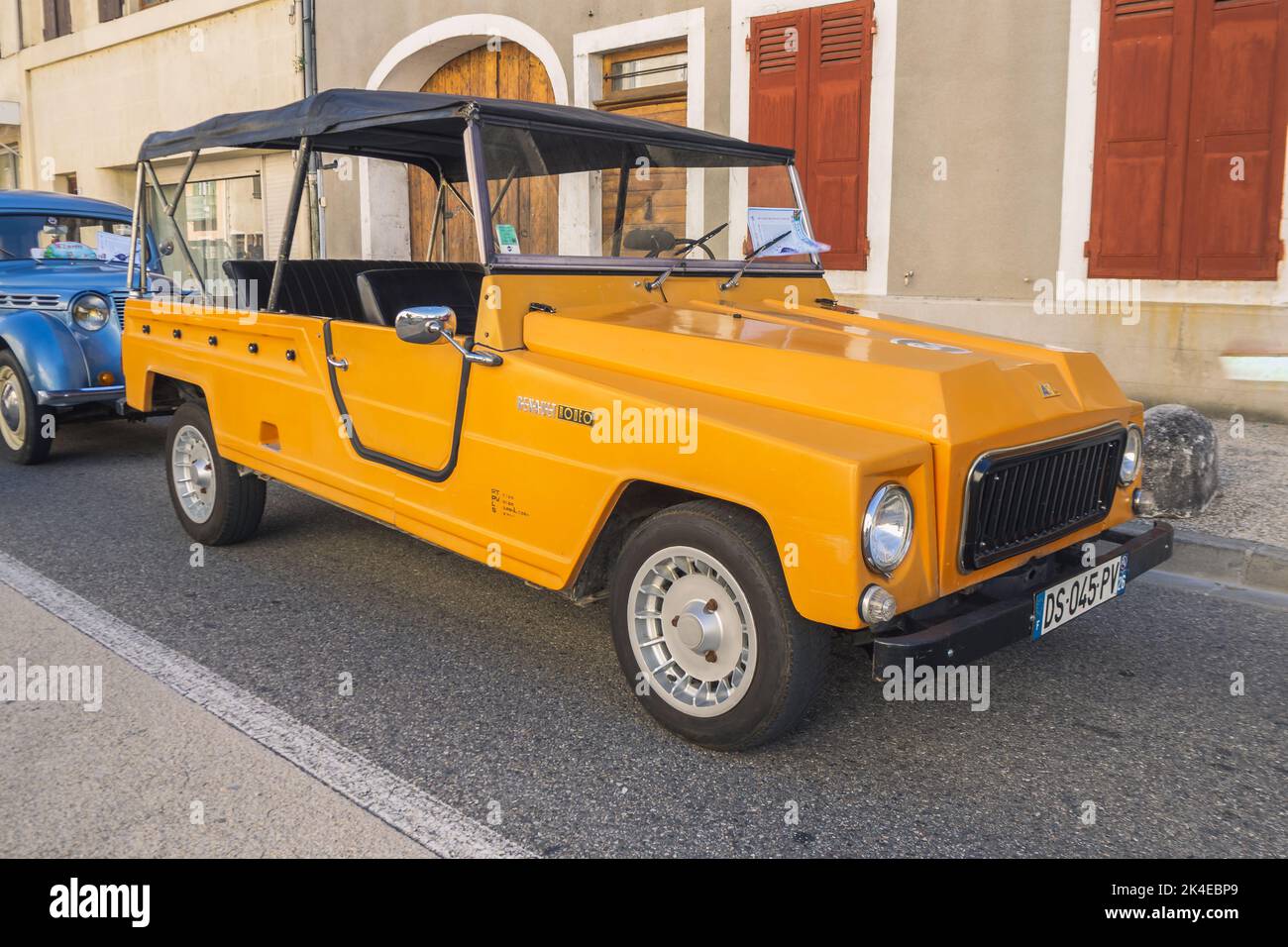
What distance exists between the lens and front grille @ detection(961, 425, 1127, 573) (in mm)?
2984

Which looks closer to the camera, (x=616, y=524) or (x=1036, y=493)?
(x=1036, y=493)

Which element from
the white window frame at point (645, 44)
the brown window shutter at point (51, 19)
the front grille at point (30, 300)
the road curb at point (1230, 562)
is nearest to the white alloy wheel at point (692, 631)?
the road curb at point (1230, 562)

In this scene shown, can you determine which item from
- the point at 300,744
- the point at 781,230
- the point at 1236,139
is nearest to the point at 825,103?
the point at 1236,139

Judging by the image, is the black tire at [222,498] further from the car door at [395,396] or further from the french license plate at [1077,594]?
the french license plate at [1077,594]

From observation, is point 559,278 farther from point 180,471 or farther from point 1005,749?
point 180,471

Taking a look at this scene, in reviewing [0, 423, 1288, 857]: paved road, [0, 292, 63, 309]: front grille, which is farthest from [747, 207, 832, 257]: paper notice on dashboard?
[0, 292, 63, 309]: front grille

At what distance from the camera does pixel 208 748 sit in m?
3.15

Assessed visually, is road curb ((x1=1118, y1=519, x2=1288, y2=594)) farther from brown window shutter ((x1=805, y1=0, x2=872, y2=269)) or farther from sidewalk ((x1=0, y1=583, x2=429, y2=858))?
brown window shutter ((x1=805, y1=0, x2=872, y2=269))

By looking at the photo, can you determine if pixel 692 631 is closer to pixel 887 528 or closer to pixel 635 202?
pixel 887 528

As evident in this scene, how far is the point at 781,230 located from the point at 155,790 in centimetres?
319

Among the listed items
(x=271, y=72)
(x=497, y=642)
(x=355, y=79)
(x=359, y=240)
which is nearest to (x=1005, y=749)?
(x=497, y=642)

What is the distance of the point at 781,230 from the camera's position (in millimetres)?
4633
